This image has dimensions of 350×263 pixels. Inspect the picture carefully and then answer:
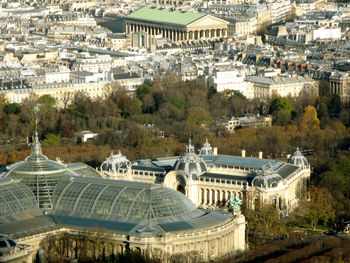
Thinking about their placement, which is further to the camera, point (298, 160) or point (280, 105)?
point (280, 105)

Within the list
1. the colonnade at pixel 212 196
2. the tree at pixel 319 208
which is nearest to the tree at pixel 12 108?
the colonnade at pixel 212 196

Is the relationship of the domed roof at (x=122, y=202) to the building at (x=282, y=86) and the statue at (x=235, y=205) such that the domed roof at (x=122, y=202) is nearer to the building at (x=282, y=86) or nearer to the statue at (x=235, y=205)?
the statue at (x=235, y=205)

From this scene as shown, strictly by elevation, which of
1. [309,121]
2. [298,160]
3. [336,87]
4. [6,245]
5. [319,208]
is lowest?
[319,208]

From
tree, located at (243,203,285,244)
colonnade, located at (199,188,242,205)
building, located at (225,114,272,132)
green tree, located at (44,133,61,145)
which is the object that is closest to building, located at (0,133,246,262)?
tree, located at (243,203,285,244)

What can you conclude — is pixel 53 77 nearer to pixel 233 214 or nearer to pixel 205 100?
pixel 205 100

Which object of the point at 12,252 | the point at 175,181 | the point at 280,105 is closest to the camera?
the point at 12,252

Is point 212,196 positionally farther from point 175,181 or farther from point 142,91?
point 142,91

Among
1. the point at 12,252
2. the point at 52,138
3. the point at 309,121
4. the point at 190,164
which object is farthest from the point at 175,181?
the point at 309,121

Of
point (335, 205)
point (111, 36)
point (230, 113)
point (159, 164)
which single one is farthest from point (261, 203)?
point (111, 36)
